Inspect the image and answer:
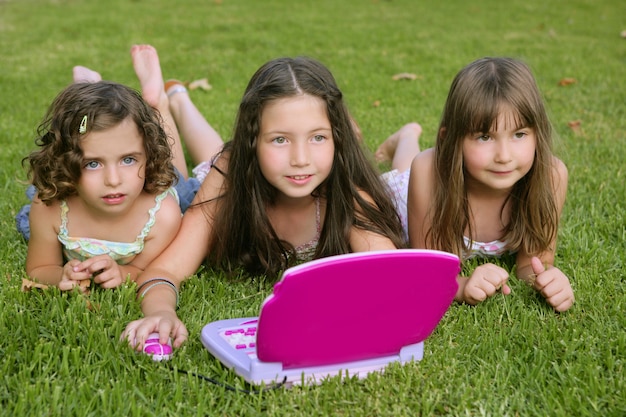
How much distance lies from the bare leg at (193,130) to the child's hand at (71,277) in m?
1.45

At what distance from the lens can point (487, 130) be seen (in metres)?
2.52

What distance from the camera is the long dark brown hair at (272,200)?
101 inches

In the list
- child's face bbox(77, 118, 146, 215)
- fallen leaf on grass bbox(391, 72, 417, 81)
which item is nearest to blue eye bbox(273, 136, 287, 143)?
child's face bbox(77, 118, 146, 215)

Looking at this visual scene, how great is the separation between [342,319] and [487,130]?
3.24 feet

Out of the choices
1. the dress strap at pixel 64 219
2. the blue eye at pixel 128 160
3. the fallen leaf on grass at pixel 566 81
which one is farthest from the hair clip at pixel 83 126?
the fallen leaf on grass at pixel 566 81

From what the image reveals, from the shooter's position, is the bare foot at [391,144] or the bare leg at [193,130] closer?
the bare leg at [193,130]

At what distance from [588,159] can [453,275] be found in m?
2.41

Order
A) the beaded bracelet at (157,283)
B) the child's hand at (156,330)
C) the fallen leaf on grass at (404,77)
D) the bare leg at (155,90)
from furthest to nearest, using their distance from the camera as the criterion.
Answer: the fallen leaf on grass at (404,77) < the bare leg at (155,90) < the beaded bracelet at (157,283) < the child's hand at (156,330)

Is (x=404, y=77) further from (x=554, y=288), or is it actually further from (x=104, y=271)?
(x=104, y=271)

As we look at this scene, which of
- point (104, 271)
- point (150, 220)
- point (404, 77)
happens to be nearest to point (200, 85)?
point (404, 77)

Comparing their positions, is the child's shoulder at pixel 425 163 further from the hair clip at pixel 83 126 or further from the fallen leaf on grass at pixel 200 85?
the fallen leaf on grass at pixel 200 85

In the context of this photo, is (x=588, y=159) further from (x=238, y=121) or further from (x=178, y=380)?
(x=178, y=380)

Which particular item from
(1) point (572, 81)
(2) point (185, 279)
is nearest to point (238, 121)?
(2) point (185, 279)

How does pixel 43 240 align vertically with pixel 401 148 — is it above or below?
above
